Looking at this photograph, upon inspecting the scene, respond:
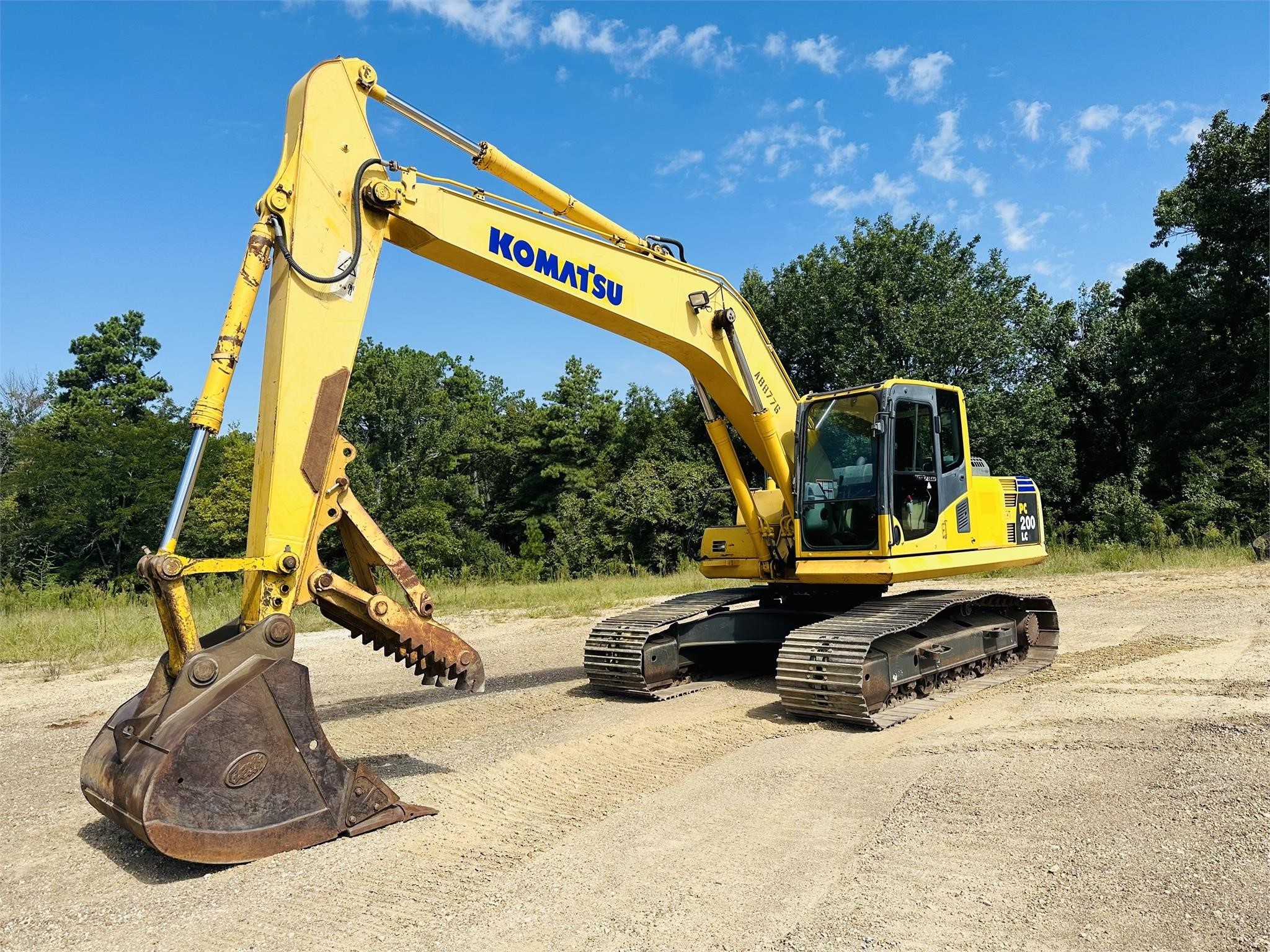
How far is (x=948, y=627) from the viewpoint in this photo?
8414 mm

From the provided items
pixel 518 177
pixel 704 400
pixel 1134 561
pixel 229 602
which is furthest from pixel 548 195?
pixel 1134 561

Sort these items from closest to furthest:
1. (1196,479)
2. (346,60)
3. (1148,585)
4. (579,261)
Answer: (346,60)
(579,261)
(1148,585)
(1196,479)

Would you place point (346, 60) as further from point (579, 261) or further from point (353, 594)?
point (353, 594)

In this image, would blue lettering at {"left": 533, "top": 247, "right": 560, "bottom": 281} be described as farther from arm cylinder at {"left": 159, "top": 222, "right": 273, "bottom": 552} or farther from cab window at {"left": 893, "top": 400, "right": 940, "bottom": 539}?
cab window at {"left": 893, "top": 400, "right": 940, "bottom": 539}

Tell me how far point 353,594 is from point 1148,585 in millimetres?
14876

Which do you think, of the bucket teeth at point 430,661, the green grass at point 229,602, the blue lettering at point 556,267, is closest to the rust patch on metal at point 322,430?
the bucket teeth at point 430,661

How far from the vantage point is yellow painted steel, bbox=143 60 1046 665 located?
15.7 feet

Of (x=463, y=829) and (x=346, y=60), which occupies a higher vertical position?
(x=346, y=60)

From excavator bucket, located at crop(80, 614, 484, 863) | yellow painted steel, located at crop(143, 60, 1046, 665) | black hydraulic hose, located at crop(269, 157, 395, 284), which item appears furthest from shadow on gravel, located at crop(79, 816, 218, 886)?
black hydraulic hose, located at crop(269, 157, 395, 284)

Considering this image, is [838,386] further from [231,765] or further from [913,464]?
[231,765]

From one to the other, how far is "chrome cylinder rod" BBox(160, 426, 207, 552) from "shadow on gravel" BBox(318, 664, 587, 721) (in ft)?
11.4

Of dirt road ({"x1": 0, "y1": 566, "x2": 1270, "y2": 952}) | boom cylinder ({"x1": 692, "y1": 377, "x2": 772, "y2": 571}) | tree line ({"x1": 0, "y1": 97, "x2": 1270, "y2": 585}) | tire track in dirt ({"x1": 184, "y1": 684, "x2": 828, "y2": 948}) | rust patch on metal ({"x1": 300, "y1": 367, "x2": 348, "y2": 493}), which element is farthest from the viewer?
tree line ({"x1": 0, "y1": 97, "x2": 1270, "y2": 585})

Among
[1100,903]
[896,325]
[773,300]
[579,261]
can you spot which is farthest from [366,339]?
[1100,903]

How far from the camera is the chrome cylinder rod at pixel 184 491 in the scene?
4.37 meters
